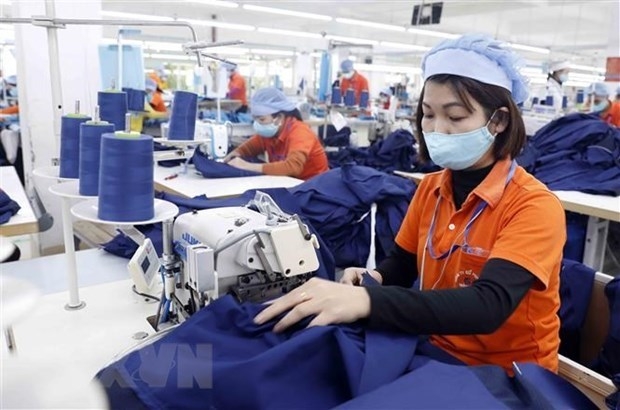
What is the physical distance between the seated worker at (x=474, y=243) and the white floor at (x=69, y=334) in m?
0.44

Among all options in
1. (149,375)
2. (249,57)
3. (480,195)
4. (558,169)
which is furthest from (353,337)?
(249,57)

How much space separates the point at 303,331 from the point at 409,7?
38.0 feet

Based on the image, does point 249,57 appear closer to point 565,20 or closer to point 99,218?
point 565,20

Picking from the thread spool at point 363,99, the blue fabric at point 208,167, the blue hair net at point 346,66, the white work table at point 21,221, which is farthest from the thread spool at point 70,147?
the blue hair net at point 346,66

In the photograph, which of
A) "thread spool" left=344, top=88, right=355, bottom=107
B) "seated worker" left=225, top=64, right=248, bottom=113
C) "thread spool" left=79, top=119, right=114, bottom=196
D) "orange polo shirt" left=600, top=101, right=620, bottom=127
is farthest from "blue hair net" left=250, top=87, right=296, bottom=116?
"seated worker" left=225, top=64, right=248, bottom=113

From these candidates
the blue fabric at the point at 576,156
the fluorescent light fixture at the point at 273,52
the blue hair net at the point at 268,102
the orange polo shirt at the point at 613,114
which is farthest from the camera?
the fluorescent light fixture at the point at 273,52

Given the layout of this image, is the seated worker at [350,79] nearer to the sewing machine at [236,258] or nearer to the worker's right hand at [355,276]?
the worker's right hand at [355,276]

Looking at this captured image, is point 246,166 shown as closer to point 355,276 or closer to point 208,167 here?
point 208,167

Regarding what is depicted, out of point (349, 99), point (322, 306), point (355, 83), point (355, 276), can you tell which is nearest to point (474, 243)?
point (355, 276)

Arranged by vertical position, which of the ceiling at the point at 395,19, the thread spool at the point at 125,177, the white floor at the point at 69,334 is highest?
the ceiling at the point at 395,19

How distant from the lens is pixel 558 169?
3143 millimetres

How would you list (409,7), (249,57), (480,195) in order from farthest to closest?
1. (249,57)
2. (409,7)
3. (480,195)

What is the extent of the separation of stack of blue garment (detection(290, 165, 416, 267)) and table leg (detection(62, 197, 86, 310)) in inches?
35.1

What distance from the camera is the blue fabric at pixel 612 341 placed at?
1.32 meters
